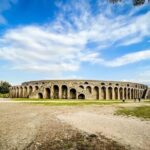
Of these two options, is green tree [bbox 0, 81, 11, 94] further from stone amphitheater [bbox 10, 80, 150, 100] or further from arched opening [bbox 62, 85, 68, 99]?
arched opening [bbox 62, 85, 68, 99]

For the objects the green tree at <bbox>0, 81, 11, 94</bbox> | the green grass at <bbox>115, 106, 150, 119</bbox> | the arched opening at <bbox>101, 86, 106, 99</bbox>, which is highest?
the green tree at <bbox>0, 81, 11, 94</bbox>

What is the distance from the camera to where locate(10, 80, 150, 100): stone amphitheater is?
164 ft

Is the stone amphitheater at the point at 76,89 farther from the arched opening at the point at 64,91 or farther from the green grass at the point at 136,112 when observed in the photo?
the green grass at the point at 136,112

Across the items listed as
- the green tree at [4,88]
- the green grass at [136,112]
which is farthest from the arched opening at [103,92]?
the green tree at [4,88]

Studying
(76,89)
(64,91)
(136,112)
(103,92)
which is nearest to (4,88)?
(64,91)

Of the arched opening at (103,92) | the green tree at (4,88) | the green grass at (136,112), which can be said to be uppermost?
the green tree at (4,88)

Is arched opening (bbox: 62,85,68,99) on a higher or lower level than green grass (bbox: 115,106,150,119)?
higher

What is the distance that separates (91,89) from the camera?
54.0 metres

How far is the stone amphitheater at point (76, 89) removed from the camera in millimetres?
50031

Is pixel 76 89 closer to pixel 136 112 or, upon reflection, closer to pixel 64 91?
pixel 64 91

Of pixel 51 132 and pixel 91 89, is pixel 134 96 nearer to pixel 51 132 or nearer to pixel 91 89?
pixel 91 89

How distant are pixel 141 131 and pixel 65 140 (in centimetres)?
386

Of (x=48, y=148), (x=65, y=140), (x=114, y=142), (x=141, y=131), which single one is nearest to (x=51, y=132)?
(x=65, y=140)

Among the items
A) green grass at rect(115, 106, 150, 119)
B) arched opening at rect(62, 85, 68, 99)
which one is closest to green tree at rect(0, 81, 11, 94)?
arched opening at rect(62, 85, 68, 99)
